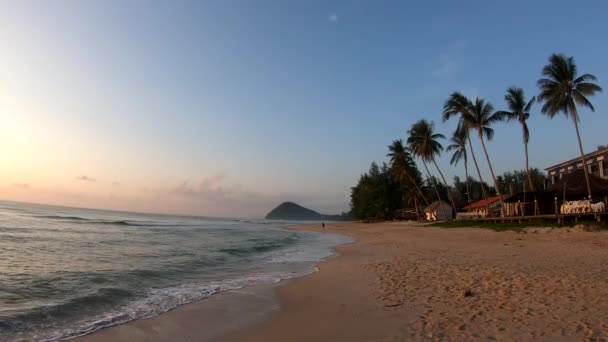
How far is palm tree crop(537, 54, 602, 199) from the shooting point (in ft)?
94.8

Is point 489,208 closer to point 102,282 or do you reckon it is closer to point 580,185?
point 580,185

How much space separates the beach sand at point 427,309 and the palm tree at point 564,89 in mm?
20721

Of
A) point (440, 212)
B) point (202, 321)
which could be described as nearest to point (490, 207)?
point (440, 212)

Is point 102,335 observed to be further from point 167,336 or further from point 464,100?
point 464,100

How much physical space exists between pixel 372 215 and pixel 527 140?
5564 centimetres

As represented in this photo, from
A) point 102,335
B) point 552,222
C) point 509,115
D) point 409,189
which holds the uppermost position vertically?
point 509,115

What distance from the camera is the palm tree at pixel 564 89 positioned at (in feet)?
94.8

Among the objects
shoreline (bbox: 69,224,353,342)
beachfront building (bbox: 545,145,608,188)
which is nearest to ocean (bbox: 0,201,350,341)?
shoreline (bbox: 69,224,353,342)

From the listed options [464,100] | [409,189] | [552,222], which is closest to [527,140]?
[464,100]

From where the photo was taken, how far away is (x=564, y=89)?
29.7 meters

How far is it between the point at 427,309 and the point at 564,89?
2884 centimetres

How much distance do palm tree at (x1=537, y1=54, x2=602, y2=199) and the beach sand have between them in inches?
816

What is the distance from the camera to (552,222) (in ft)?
86.5

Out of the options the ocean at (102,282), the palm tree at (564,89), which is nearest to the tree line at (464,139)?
the palm tree at (564,89)
